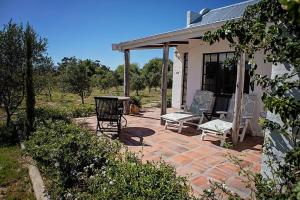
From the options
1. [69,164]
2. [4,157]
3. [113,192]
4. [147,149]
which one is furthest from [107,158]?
[4,157]

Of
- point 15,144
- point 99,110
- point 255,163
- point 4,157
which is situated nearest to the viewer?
point 255,163

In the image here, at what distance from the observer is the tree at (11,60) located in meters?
6.95

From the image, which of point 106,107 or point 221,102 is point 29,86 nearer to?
point 106,107

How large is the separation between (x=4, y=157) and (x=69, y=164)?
8.03ft

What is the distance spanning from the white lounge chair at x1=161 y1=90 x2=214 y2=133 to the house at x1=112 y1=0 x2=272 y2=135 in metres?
0.62

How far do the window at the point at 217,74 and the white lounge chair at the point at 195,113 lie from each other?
81cm

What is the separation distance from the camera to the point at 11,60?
7066 millimetres

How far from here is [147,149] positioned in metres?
5.54

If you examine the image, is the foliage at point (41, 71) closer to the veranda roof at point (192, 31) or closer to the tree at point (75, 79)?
the veranda roof at point (192, 31)

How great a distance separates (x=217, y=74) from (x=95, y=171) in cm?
640

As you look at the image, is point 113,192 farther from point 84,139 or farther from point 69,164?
point 84,139

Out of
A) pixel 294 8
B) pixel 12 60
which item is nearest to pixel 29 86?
pixel 12 60

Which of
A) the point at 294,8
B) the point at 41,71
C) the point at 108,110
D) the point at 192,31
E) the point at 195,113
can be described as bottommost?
the point at 195,113

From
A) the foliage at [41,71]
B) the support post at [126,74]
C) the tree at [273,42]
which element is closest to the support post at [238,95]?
the tree at [273,42]
